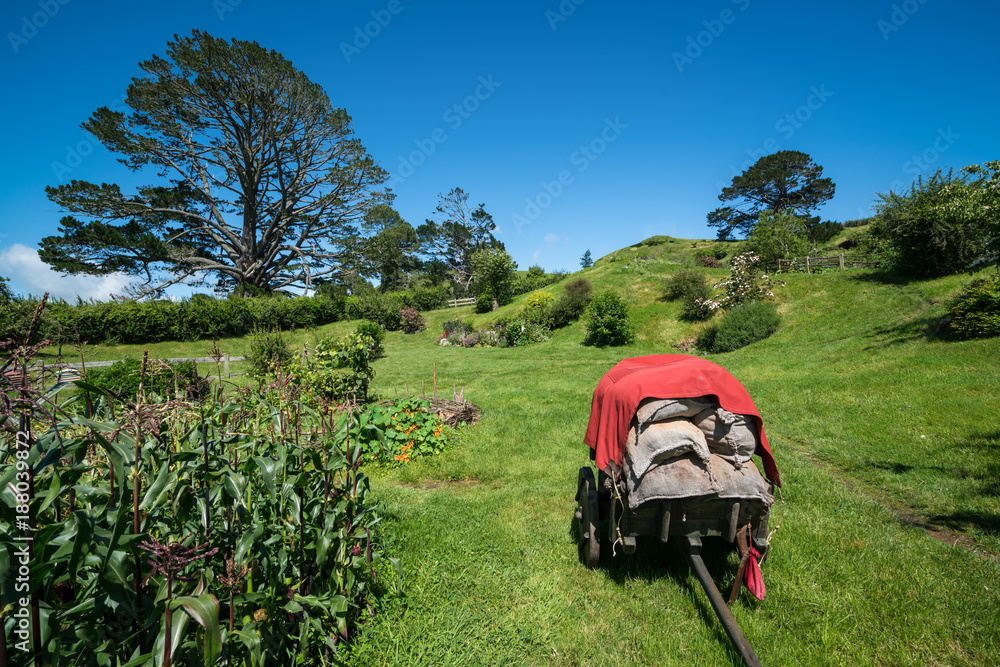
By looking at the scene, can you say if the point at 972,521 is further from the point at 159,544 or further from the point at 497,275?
the point at 497,275

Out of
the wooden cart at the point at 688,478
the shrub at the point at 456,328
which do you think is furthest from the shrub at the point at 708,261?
the wooden cart at the point at 688,478

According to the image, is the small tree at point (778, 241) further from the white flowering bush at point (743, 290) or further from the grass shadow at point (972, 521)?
the grass shadow at point (972, 521)

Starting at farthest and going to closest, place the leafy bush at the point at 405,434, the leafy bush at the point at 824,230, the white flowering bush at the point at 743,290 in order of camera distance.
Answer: the leafy bush at the point at 824,230 → the white flowering bush at the point at 743,290 → the leafy bush at the point at 405,434

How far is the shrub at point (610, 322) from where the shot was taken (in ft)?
60.1

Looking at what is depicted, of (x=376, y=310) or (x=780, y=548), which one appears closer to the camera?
(x=780, y=548)

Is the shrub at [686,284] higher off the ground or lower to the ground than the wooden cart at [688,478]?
higher

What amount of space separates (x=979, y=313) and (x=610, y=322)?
426 inches

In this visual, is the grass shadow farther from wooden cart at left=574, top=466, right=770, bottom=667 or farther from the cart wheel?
the cart wheel

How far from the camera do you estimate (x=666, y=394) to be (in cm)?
307

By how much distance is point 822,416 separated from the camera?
7582 millimetres

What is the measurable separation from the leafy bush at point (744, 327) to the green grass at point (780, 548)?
612 centimetres

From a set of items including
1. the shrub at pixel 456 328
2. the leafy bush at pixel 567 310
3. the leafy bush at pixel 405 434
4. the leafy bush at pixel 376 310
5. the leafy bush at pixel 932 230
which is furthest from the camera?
the leafy bush at pixel 376 310

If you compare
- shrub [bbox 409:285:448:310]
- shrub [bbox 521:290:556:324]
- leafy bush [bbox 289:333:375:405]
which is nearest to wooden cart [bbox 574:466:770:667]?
leafy bush [bbox 289:333:375:405]

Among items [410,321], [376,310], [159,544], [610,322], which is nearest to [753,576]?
[159,544]
